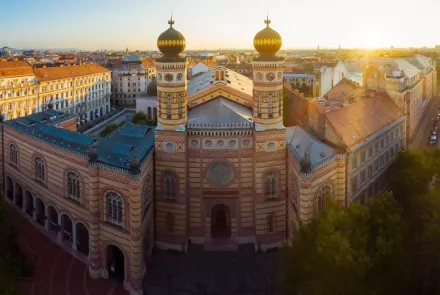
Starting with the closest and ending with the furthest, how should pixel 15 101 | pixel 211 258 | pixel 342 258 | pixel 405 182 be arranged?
pixel 342 258 < pixel 211 258 < pixel 405 182 < pixel 15 101

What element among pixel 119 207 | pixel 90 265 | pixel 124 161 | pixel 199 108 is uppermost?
pixel 199 108

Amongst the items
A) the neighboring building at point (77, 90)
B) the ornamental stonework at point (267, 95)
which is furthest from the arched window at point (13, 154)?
the neighboring building at point (77, 90)

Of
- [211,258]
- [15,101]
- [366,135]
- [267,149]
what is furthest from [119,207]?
[15,101]

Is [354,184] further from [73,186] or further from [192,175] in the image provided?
[73,186]

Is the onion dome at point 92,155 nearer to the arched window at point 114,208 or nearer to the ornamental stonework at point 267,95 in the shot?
the arched window at point 114,208

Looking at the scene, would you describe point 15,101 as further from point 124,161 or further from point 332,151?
point 332,151

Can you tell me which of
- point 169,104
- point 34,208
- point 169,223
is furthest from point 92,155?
point 34,208

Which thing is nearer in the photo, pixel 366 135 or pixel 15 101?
pixel 366 135
